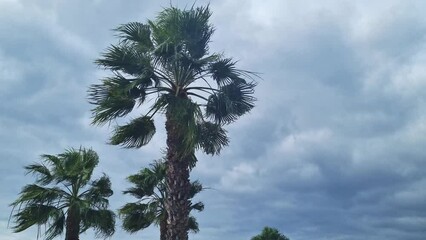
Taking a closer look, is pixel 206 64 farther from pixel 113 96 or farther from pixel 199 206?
pixel 199 206

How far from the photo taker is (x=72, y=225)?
68.7ft

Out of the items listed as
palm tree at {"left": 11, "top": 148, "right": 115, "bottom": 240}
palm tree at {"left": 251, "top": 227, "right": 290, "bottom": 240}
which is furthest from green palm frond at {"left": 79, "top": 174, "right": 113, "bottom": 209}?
palm tree at {"left": 251, "top": 227, "right": 290, "bottom": 240}

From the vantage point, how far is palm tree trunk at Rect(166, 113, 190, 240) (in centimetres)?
1580

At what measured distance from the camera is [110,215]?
72.5 ft

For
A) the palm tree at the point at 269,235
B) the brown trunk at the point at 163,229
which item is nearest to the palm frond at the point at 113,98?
the brown trunk at the point at 163,229

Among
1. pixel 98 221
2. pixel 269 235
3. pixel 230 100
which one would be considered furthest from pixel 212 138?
pixel 269 235

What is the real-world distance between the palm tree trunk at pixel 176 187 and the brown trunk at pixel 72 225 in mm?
6352

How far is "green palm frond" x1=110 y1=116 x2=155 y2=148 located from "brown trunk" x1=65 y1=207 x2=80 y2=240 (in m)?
4.77

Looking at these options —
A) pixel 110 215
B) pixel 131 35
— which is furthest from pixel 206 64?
pixel 110 215

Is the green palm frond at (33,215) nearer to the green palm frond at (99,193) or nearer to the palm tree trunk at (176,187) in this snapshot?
the green palm frond at (99,193)

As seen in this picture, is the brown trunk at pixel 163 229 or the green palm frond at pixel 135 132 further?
the brown trunk at pixel 163 229

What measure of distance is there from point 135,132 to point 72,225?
5.45 m

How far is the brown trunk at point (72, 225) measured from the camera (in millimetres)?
20703

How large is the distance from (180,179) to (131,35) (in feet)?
19.1
